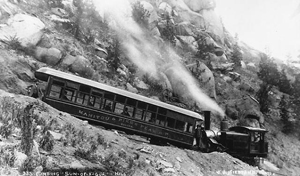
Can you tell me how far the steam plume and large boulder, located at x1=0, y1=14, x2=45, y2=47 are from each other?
37.2 feet

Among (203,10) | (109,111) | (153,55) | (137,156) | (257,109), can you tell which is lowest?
(137,156)

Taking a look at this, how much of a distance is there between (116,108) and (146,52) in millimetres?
19296

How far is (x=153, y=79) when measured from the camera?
27.7 meters

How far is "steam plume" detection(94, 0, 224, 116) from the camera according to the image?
29348 mm

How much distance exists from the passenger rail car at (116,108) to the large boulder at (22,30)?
8.98 metres

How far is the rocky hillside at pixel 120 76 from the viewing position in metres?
7.20

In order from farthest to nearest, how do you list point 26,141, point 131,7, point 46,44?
point 131,7 < point 46,44 < point 26,141

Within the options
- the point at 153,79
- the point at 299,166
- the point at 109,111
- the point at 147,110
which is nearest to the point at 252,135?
the point at 147,110

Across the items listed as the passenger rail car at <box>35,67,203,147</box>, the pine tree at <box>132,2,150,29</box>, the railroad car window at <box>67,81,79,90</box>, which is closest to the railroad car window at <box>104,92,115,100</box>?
the passenger rail car at <box>35,67,203,147</box>

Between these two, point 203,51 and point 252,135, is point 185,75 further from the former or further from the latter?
point 252,135

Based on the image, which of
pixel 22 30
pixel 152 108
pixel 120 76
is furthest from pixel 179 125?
pixel 22 30

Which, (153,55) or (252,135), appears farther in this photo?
(153,55)

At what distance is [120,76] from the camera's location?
25172mm

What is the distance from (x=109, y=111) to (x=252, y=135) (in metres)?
10.4
